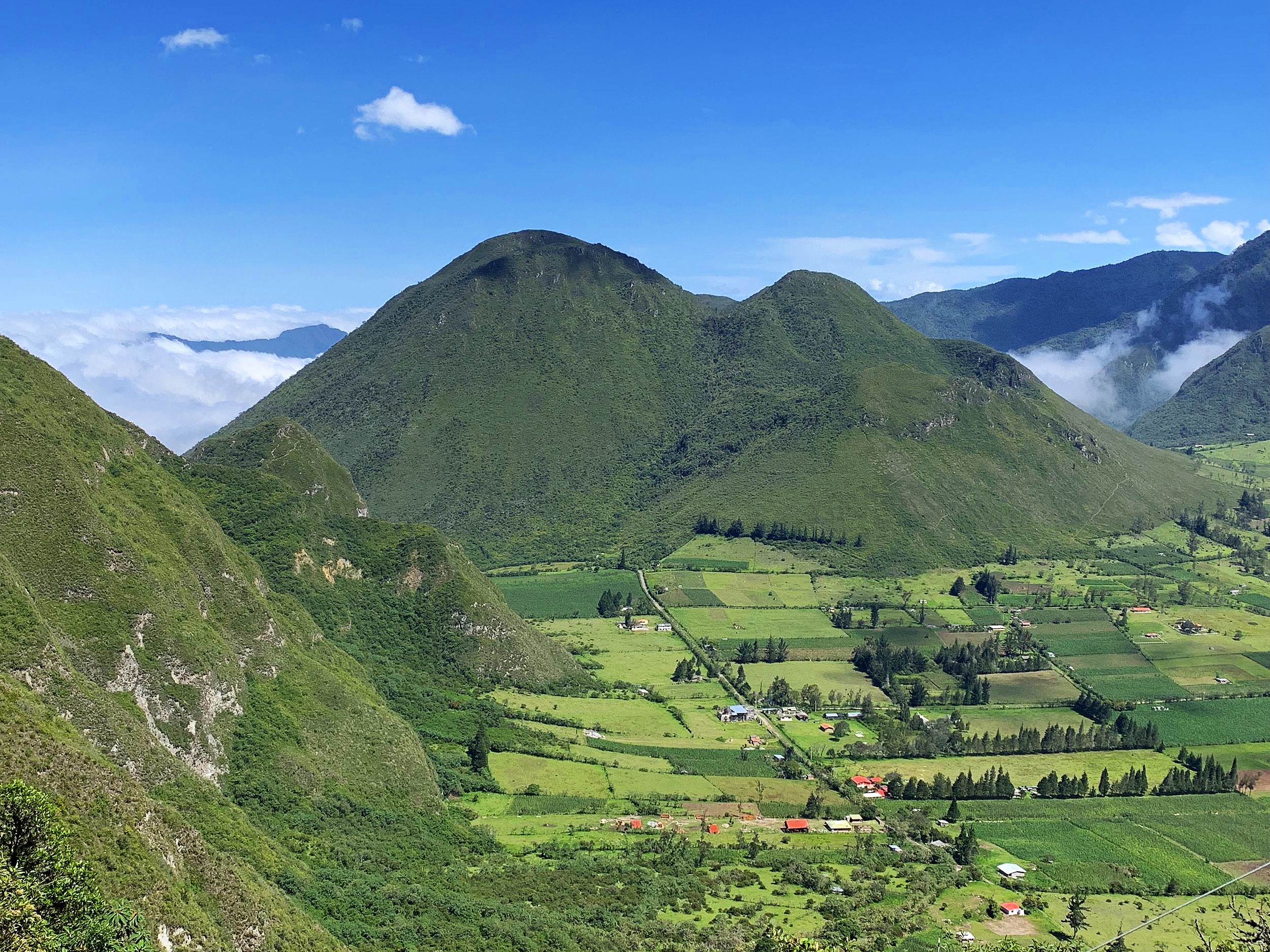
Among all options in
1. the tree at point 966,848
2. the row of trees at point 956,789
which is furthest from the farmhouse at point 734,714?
the tree at point 966,848

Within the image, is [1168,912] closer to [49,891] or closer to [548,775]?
[548,775]

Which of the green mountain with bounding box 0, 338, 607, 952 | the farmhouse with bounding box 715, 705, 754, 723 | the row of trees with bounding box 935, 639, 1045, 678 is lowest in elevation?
the row of trees with bounding box 935, 639, 1045, 678

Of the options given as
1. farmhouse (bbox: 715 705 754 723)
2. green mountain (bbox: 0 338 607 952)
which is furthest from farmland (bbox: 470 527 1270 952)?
green mountain (bbox: 0 338 607 952)

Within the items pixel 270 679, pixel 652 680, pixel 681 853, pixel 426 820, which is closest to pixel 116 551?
pixel 270 679

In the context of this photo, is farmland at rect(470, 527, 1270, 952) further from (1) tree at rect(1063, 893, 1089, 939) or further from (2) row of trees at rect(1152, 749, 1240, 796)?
(2) row of trees at rect(1152, 749, 1240, 796)

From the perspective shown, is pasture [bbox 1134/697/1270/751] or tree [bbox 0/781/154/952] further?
pasture [bbox 1134/697/1270/751]

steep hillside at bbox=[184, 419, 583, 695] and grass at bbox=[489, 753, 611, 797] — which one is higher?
steep hillside at bbox=[184, 419, 583, 695]

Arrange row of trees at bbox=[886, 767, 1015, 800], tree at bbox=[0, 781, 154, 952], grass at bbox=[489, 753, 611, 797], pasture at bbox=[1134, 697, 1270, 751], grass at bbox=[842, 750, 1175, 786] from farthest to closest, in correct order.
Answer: pasture at bbox=[1134, 697, 1270, 751], grass at bbox=[842, 750, 1175, 786], row of trees at bbox=[886, 767, 1015, 800], grass at bbox=[489, 753, 611, 797], tree at bbox=[0, 781, 154, 952]
